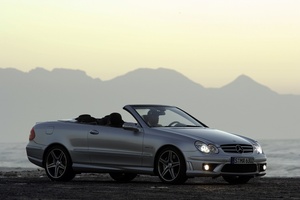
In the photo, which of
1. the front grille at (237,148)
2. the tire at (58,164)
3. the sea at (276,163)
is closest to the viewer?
the front grille at (237,148)

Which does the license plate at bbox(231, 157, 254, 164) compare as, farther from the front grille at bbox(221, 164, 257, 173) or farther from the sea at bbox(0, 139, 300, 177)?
the sea at bbox(0, 139, 300, 177)

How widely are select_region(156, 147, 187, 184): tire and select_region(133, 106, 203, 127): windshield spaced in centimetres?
86

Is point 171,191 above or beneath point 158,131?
beneath

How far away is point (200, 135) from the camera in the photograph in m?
18.8

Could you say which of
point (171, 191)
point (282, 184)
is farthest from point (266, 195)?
point (282, 184)

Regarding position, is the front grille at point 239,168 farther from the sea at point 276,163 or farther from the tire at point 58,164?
the sea at point 276,163

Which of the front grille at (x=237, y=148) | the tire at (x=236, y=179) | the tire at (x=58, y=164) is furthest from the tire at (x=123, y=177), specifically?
the front grille at (x=237, y=148)

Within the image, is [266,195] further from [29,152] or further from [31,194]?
[29,152]

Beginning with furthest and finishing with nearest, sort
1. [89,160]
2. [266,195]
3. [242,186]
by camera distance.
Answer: [89,160] < [242,186] < [266,195]

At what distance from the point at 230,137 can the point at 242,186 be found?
3.61 feet

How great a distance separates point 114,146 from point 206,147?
2.00m

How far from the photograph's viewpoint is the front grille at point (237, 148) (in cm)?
1861

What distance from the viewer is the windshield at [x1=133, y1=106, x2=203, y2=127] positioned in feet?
63.9

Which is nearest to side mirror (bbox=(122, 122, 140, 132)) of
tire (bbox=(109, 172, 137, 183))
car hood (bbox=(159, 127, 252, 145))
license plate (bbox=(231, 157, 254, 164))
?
car hood (bbox=(159, 127, 252, 145))
